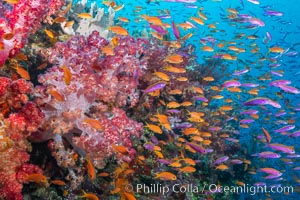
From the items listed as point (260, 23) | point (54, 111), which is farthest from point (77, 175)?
point (260, 23)

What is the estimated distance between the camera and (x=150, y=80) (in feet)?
20.7

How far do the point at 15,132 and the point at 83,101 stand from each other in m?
1.14

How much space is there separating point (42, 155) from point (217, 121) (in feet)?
20.9

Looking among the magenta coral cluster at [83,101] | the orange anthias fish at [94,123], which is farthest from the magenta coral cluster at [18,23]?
the orange anthias fish at [94,123]

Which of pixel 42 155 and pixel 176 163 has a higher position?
pixel 42 155

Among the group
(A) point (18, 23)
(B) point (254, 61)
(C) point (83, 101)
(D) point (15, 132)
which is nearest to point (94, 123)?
(C) point (83, 101)

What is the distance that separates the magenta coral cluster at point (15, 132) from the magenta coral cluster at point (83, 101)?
1.10ft

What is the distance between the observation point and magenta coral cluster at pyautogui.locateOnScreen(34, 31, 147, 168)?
150 inches

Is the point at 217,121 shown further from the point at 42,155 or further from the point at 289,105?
the point at 42,155

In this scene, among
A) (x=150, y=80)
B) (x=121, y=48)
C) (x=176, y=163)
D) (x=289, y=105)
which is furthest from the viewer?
(x=289, y=105)

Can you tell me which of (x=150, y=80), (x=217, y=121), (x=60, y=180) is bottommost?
(x=217, y=121)

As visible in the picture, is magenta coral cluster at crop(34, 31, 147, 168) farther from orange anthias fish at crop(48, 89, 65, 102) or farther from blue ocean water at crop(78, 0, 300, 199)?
blue ocean water at crop(78, 0, 300, 199)

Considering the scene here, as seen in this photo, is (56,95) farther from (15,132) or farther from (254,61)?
(254,61)

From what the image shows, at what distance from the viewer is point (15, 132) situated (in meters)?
3.17
